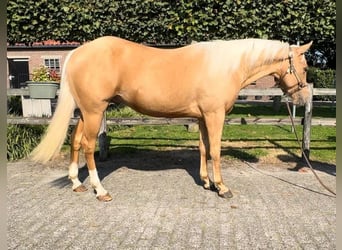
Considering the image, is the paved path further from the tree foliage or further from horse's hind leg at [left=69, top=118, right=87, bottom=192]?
the tree foliage

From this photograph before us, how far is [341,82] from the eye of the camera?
49.1 inches

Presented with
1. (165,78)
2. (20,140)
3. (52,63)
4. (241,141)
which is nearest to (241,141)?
(241,141)

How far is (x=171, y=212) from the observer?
3688 mm

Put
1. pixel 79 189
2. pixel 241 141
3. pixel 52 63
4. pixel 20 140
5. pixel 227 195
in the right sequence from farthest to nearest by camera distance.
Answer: pixel 52 63, pixel 241 141, pixel 20 140, pixel 79 189, pixel 227 195

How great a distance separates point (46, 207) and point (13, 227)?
0.56m

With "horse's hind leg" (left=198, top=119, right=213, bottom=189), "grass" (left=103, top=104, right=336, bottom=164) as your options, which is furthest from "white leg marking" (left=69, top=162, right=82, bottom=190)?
"grass" (left=103, top=104, right=336, bottom=164)

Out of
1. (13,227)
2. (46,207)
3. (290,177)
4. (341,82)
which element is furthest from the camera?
(290,177)

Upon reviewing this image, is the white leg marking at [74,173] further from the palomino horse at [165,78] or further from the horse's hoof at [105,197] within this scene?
the horse's hoof at [105,197]

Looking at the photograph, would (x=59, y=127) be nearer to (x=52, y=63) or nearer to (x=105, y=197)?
(x=105, y=197)

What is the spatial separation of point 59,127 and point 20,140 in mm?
2543

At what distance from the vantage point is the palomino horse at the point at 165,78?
3.92 metres

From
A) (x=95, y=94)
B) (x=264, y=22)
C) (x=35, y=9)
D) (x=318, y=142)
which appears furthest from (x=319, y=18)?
(x=35, y=9)

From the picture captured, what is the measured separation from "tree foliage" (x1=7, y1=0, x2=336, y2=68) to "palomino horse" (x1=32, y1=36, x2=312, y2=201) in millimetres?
2830

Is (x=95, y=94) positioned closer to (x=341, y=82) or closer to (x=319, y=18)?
(x=341, y=82)
